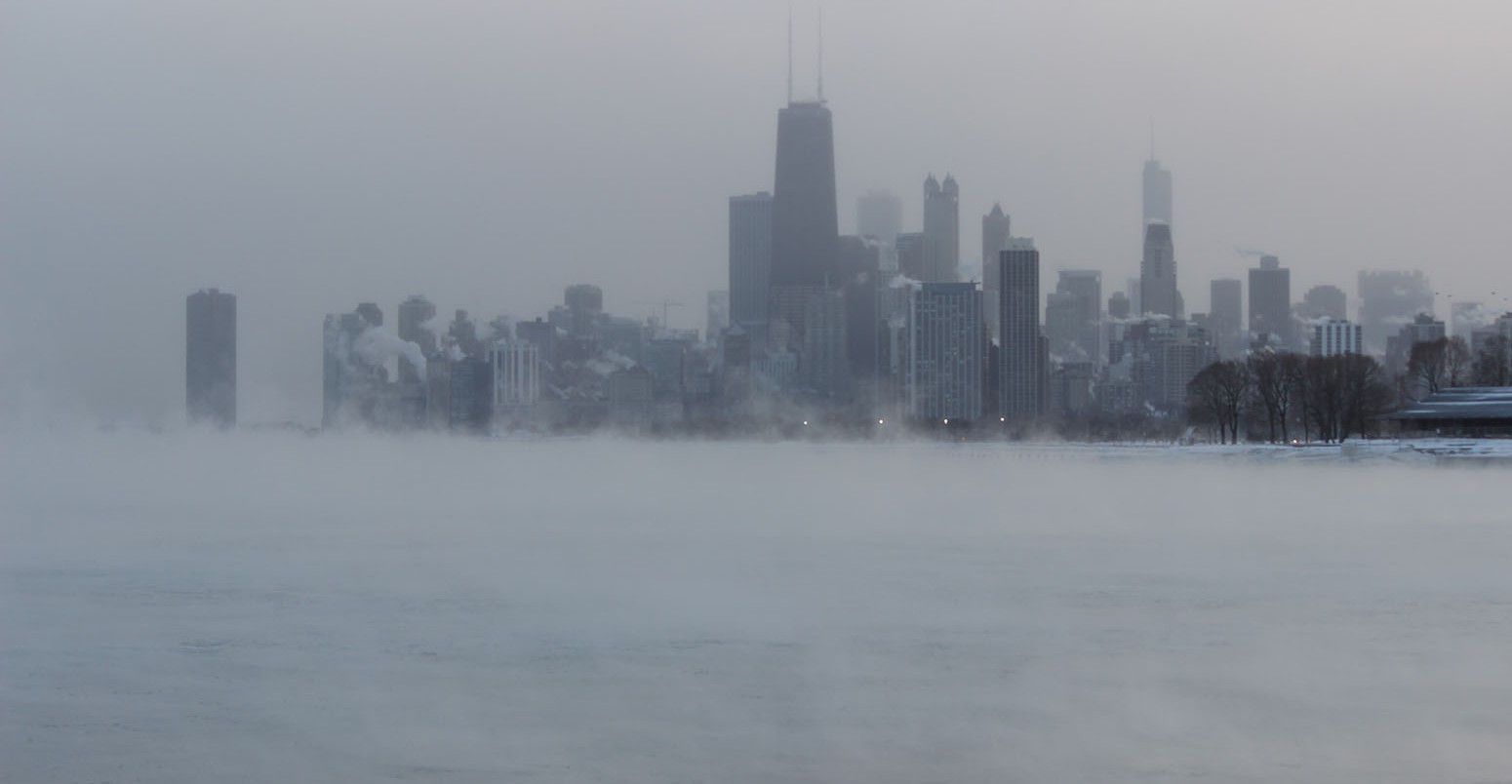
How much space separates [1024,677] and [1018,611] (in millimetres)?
7056

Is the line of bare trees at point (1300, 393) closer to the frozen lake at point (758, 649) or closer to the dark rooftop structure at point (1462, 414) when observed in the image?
the dark rooftop structure at point (1462, 414)

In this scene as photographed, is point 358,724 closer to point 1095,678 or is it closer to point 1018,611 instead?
point 1095,678

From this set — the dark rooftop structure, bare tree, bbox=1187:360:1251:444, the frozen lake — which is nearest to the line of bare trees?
bare tree, bbox=1187:360:1251:444

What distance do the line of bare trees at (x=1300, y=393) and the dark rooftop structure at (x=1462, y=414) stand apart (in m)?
2.96

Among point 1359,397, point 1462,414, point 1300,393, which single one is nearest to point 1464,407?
point 1462,414

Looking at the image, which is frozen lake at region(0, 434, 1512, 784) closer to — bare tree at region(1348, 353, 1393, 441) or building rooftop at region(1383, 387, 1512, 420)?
building rooftop at region(1383, 387, 1512, 420)

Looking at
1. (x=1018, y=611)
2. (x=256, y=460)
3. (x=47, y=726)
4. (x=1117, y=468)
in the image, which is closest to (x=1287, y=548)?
(x=1018, y=611)

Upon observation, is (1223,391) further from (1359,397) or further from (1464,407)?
(1464,407)

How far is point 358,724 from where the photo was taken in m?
20.6

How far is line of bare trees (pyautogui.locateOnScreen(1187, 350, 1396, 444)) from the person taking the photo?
137 m

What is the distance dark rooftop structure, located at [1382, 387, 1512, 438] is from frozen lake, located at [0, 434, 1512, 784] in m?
75.1

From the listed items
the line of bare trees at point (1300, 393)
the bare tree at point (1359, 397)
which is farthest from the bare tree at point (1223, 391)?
the bare tree at point (1359, 397)

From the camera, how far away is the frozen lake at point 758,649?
62.6 ft

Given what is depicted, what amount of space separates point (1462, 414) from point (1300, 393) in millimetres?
14287
